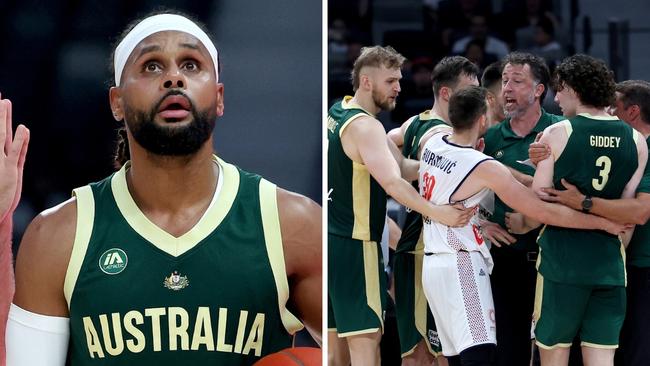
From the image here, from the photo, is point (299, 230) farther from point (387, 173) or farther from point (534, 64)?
point (534, 64)

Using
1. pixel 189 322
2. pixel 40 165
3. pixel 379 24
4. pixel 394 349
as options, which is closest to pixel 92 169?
pixel 40 165

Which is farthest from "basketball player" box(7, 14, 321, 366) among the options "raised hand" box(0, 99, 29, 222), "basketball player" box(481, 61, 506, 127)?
"basketball player" box(481, 61, 506, 127)

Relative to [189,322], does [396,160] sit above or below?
above

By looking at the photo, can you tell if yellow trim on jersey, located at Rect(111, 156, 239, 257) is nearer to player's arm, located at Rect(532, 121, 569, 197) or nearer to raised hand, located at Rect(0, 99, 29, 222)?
raised hand, located at Rect(0, 99, 29, 222)

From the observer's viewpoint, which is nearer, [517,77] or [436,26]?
[517,77]

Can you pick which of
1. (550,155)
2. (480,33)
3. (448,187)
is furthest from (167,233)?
(480,33)

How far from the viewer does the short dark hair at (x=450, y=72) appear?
Result: 5.41 m

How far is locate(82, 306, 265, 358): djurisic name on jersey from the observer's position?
297 cm

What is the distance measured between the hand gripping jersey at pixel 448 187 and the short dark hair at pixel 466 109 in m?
0.11

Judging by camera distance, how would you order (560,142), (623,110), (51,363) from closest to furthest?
(51,363), (560,142), (623,110)

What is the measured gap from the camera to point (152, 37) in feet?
9.77

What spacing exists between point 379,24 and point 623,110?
4.00 m

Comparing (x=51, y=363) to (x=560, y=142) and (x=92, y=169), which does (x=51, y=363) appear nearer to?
(x=92, y=169)

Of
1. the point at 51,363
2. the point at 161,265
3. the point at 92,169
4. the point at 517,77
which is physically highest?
the point at 517,77
